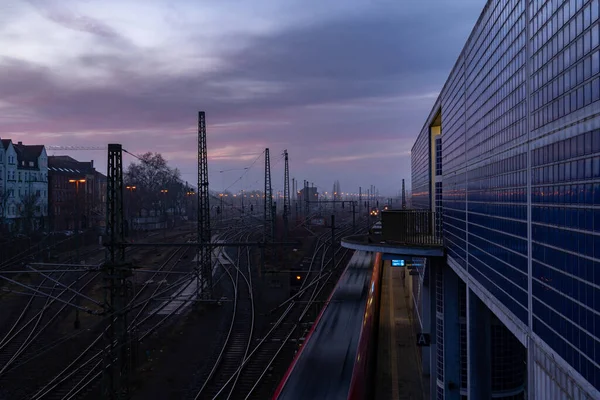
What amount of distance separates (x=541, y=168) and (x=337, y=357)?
7.98 m

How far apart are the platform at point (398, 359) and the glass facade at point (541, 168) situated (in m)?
9.32

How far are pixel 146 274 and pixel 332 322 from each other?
25962 millimetres

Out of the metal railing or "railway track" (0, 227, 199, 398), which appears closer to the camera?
the metal railing

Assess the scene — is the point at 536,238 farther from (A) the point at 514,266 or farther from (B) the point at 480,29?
(B) the point at 480,29

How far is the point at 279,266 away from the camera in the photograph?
37.7 metres

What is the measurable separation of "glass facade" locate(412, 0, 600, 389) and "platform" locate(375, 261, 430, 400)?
932 centimetres

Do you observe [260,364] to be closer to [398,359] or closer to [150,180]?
[398,359]

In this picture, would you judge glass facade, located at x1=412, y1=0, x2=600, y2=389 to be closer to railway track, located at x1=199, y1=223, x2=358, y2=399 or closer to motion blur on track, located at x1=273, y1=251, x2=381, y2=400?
motion blur on track, located at x1=273, y1=251, x2=381, y2=400

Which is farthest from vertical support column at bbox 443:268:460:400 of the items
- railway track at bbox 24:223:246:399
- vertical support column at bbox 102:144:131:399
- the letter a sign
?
vertical support column at bbox 102:144:131:399

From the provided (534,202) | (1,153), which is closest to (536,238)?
(534,202)

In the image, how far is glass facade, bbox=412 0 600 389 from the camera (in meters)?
4.61

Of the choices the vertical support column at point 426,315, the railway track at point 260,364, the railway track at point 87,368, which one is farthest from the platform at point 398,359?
the railway track at point 87,368

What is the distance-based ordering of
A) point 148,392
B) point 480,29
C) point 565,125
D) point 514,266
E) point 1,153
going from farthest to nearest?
point 1,153 → point 148,392 → point 480,29 → point 514,266 → point 565,125

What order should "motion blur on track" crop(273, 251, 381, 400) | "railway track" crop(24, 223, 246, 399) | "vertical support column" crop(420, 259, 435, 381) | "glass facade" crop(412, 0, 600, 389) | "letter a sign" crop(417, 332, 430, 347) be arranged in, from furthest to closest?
1. "vertical support column" crop(420, 259, 435, 381)
2. "letter a sign" crop(417, 332, 430, 347)
3. "railway track" crop(24, 223, 246, 399)
4. "motion blur on track" crop(273, 251, 381, 400)
5. "glass facade" crop(412, 0, 600, 389)
